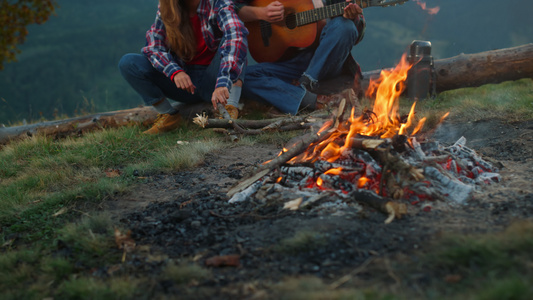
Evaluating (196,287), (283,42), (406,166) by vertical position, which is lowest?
(196,287)

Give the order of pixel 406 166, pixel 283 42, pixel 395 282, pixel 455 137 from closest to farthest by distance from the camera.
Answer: pixel 395 282, pixel 406 166, pixel 455 137, pixel 283 42

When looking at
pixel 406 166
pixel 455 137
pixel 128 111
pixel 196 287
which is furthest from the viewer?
pixel 128 111

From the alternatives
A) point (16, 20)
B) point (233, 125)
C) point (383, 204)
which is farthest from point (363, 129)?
point (16, 20)

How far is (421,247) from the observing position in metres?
2.06

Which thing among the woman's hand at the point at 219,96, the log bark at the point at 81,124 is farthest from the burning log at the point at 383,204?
the log bark at the point at 81,124

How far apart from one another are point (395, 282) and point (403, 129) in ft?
6.50

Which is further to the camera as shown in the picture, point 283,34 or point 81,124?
point 81,124

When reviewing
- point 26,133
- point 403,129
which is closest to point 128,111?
point 26,133

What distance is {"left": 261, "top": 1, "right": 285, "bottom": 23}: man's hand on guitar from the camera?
5.69 m

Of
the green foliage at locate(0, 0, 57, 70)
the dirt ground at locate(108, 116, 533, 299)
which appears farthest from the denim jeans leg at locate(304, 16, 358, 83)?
the green foliage at locate(0, 0, 57, 70)

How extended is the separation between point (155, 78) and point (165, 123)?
0.65 m

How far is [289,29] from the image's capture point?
5961 millimetres

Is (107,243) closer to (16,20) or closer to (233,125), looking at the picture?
(233,125)

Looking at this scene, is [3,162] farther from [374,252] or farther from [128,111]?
[374,252]
